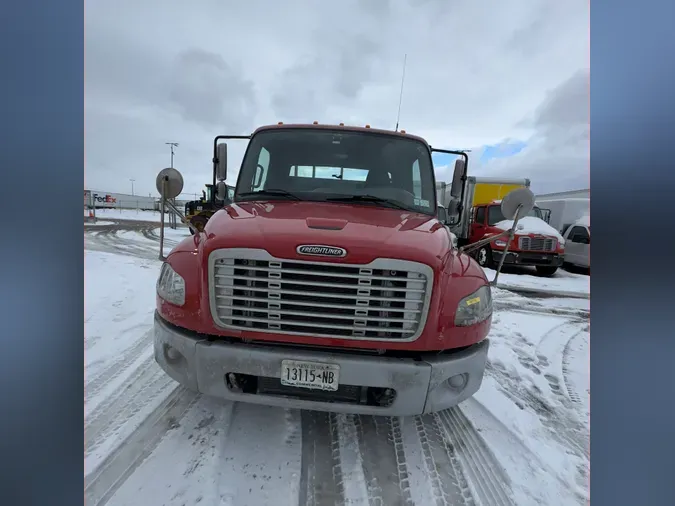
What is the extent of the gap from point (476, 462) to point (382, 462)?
2.14 ft

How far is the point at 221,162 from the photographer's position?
12.8 ft

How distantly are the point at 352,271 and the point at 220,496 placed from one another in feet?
4.78

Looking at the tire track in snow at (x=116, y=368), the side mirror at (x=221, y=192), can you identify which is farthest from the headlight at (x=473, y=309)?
the tire track in snow at (x=116, y=368)

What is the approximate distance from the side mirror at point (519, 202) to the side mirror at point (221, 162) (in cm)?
282

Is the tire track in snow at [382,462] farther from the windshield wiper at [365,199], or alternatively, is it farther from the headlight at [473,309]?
the windshield wiper at [365,199]

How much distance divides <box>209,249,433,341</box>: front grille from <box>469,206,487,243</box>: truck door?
10987mm

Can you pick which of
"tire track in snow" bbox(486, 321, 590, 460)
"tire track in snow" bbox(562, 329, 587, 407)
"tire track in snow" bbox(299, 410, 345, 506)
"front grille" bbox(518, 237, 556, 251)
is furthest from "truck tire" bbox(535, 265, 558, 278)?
"tire track in snow" bbox(299, 410, 345, 506)

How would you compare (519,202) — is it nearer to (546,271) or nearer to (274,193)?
(274,193)

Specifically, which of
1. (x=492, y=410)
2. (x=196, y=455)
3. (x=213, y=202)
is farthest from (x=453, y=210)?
(x=196, y=455)

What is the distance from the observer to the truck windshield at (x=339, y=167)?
10.9ft

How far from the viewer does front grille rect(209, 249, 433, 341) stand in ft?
7.07

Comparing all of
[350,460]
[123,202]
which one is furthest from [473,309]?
[123,202]
